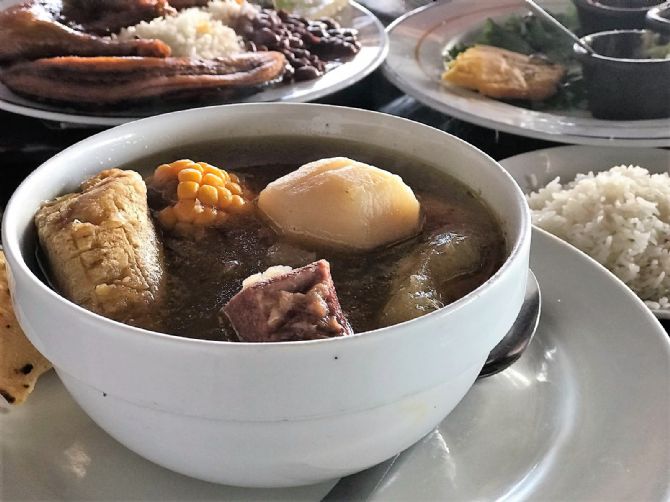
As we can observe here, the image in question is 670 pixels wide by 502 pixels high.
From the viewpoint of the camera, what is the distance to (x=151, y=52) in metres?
1.74

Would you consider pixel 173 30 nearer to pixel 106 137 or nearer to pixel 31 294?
pixel 106 137

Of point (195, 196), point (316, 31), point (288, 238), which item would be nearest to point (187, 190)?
point (195, 196)

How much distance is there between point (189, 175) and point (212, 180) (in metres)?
0.02

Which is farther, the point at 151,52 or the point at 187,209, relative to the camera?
the point at 151,52

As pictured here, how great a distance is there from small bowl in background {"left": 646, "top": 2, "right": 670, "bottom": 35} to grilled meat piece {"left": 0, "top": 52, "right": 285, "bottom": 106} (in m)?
1.09

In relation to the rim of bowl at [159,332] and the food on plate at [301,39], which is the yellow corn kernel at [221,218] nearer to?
the rim of bowl at [159,332]

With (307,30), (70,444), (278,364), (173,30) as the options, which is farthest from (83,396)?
(307,30)

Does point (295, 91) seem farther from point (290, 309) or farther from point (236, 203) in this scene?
point (290, 309)

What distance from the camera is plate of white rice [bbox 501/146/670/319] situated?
4.07ft

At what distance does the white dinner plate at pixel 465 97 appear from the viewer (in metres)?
1.58

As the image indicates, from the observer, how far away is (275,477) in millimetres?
599

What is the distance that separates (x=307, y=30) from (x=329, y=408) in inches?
68.8

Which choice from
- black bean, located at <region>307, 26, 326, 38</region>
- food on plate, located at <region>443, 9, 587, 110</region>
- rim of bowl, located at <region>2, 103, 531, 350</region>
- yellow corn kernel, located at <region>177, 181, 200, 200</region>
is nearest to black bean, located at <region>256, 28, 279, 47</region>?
black bean, located at <region>307, 26, 326, 38</region>

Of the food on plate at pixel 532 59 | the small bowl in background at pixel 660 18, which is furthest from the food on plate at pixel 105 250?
the small bowl in background at pixel 660 18
